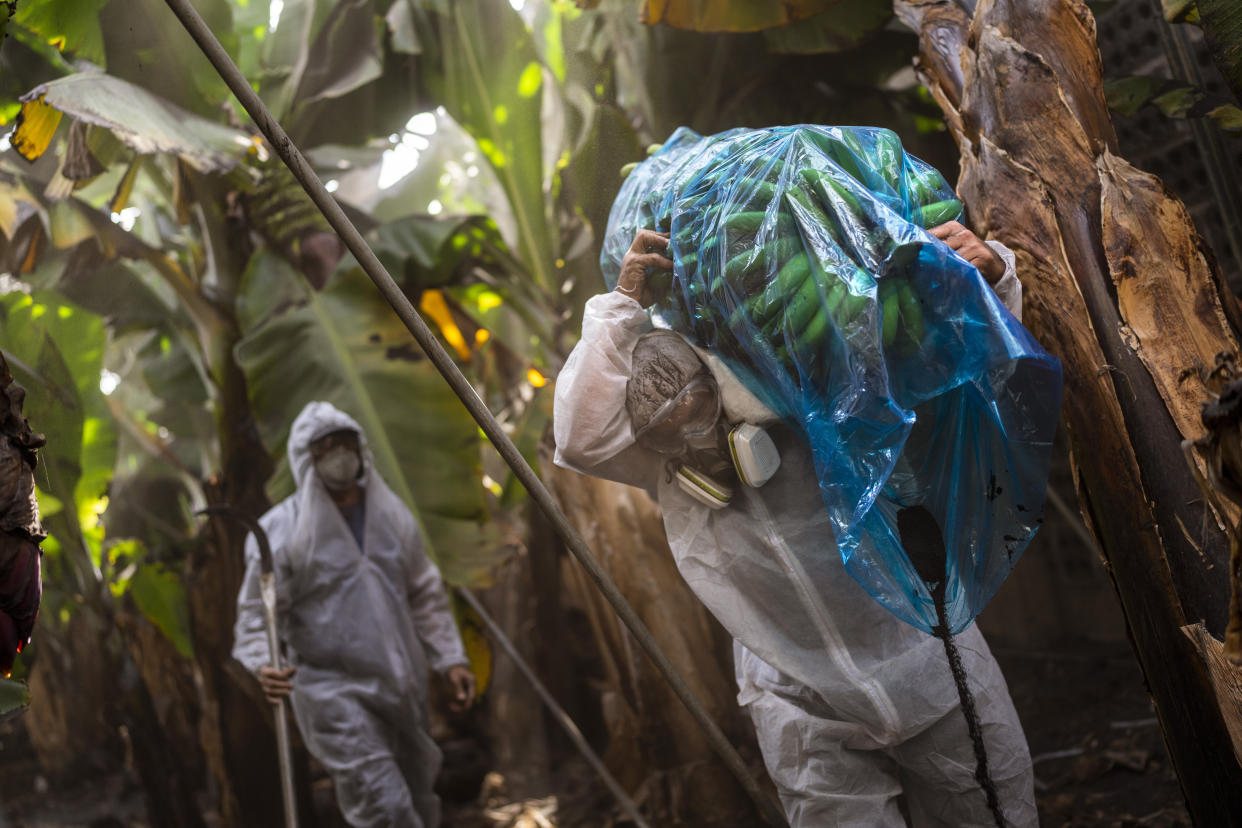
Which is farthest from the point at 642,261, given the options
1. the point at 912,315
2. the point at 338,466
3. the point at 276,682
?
the point at 276,682

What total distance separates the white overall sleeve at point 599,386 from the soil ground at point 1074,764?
1.79 metres

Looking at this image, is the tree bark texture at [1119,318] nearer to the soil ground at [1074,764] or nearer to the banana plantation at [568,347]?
the banana plantation at [568,347]

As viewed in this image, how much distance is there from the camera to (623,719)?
360 centimetres

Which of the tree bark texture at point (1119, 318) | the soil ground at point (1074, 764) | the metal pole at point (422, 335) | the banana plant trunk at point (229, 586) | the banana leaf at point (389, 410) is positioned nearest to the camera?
the metal pole at point (422, 335)

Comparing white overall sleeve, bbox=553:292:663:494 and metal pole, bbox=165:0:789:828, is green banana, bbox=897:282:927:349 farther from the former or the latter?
metal pole, bbox=165:0:789:828

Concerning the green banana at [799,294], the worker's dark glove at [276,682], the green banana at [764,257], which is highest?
the green banana at [764,257]

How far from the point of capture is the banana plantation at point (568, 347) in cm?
165

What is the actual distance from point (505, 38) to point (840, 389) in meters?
2.57

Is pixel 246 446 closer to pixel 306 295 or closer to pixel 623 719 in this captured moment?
pixel 306 295

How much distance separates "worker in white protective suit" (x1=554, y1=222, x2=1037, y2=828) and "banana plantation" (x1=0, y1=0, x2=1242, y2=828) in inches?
0.8

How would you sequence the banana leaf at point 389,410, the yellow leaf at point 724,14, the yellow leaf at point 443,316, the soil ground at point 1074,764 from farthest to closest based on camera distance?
1. the yellow leaf at point 443,316
2. the banana leaf at point 389,410
3. the yellow leaf at point 724,14
4. the soil ground at point 1074,764

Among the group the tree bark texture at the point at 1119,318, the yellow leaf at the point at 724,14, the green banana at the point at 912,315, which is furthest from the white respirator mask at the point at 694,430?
the yellow leaf at the point at 724,14

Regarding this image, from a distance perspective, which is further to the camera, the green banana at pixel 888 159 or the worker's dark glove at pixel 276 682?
the worker's dark glove at pixel 276 682

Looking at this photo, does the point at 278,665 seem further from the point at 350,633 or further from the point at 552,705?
the point at 552,705
